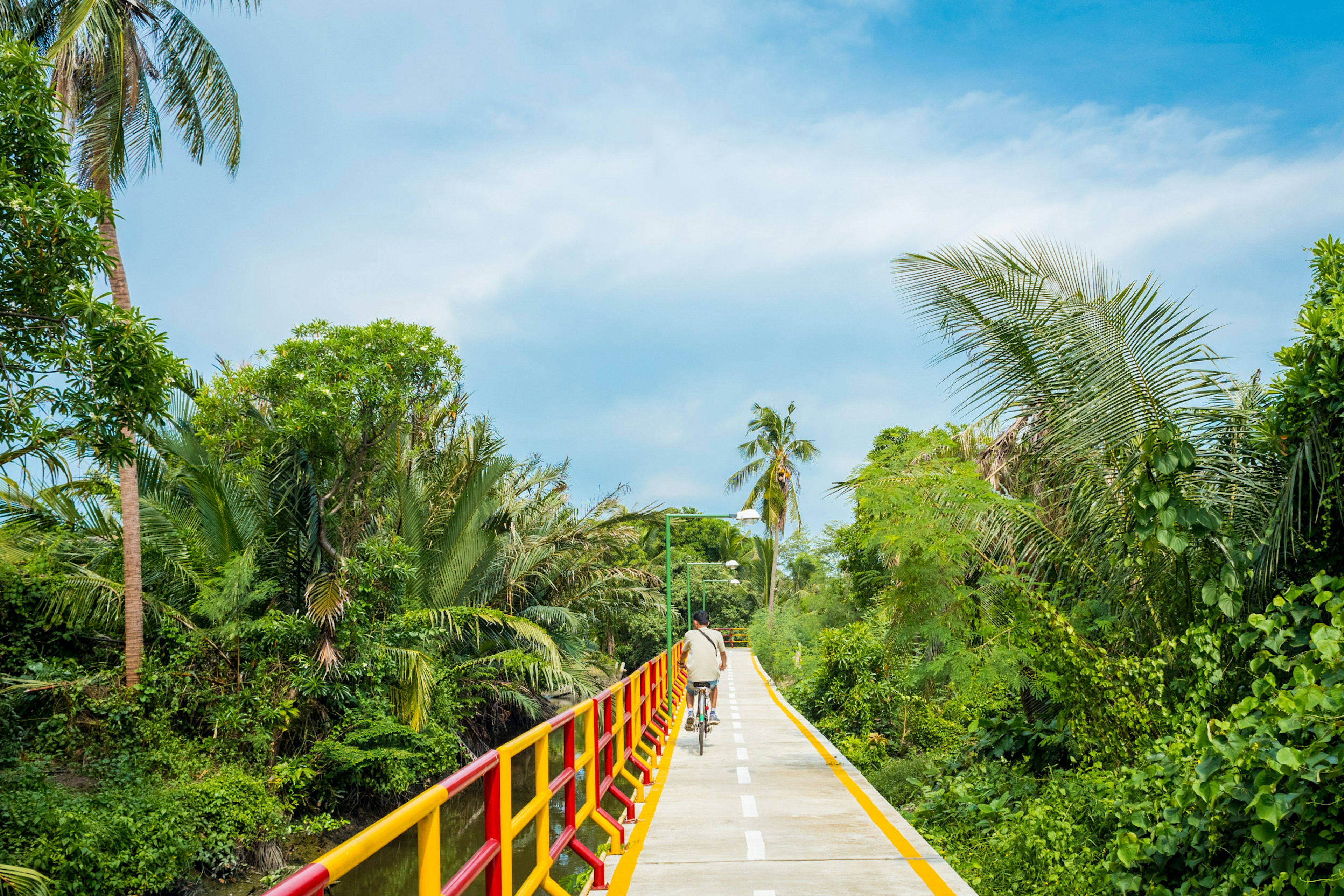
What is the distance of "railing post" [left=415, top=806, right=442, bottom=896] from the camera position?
343cm

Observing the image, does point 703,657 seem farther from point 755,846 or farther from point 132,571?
point 132,571

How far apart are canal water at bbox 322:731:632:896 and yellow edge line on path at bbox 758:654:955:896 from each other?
2495mm

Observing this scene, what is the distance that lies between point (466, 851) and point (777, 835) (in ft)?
28.3

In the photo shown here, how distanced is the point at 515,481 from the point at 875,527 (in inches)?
668

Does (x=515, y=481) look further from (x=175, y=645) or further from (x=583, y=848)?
(x=583, y=848)

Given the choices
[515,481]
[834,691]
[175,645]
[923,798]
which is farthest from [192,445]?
[834,691]

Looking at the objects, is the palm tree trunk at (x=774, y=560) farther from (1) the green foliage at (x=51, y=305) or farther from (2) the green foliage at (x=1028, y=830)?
(1) the green foliage at (x=51, y=305)

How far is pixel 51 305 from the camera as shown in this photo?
911 cm

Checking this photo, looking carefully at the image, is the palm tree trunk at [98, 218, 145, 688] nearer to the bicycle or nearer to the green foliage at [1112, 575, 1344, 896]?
the bicycle

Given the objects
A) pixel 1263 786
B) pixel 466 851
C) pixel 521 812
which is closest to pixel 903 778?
pixel 466 851

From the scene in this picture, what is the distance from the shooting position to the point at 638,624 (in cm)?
4406

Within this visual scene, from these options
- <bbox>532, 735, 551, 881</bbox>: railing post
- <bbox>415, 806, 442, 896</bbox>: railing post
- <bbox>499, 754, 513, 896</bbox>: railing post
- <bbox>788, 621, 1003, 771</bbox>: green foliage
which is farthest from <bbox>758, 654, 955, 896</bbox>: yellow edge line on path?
<bbox>415, 806, 442, 896</bbox>: railing post

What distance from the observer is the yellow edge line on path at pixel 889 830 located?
643 centimetres

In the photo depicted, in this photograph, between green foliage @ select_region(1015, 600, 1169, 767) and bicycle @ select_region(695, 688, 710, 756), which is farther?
bicycle @ select_region(695, 688, 710, 756)
